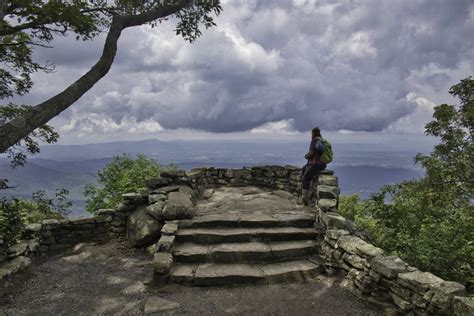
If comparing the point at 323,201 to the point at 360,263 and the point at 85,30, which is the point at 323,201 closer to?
the point at 360,263

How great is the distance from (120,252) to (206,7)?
923cm

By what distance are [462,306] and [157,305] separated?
16.8 feet

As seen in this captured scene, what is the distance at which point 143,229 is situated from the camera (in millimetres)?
9078

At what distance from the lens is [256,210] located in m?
9.74

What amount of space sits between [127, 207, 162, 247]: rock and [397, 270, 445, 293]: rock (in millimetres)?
6542

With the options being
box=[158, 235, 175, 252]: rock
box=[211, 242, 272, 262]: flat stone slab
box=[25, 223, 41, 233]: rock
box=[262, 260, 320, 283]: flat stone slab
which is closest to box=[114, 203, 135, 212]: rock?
box=[25, 223, 41, 233]: rock

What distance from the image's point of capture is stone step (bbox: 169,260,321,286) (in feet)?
21.7

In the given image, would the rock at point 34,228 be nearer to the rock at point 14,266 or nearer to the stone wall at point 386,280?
the rock at point 14,266

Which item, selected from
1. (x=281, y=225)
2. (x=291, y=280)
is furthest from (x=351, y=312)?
(x=281, y=225)

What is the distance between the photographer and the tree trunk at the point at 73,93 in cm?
614

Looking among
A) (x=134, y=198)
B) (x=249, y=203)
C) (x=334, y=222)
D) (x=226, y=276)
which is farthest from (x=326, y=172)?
(x=134, y=198)

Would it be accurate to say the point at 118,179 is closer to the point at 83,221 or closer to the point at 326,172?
the point at 83,221

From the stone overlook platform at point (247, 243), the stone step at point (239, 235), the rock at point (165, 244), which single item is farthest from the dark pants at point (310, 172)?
the rock at point (165, 244)

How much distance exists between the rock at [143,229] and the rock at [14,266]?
2.74 meters
